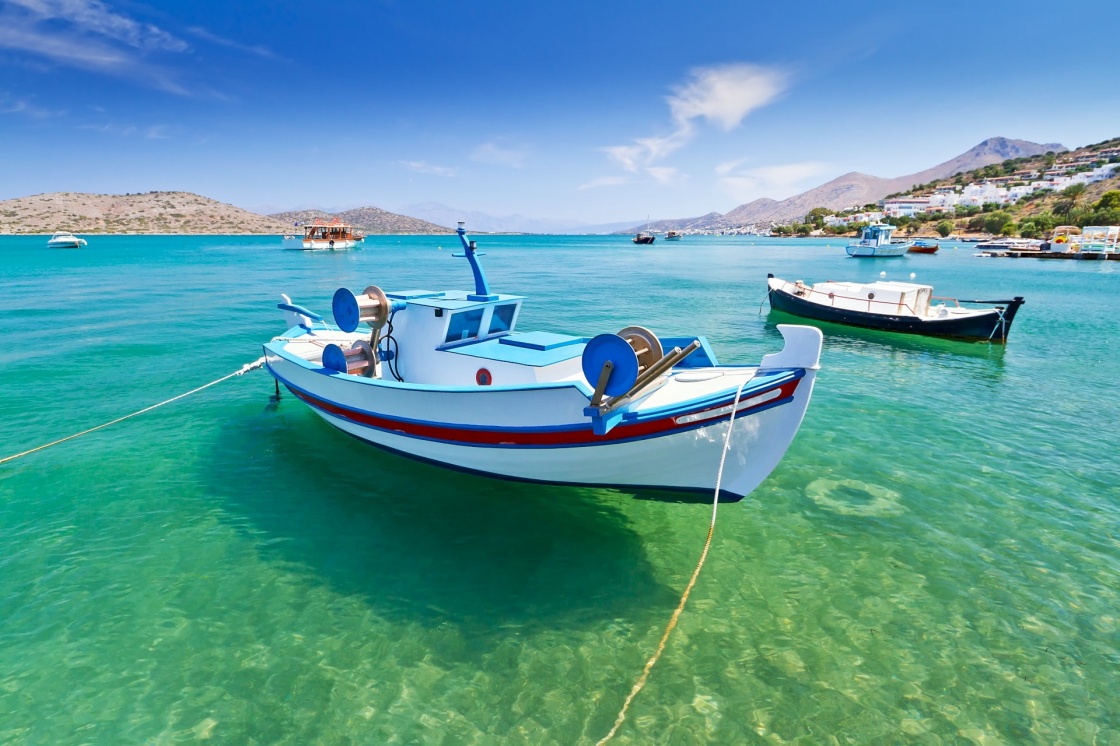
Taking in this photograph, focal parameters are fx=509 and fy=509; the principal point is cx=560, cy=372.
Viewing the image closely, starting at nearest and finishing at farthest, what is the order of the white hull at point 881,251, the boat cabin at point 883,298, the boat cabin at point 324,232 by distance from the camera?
the boat cabin at point 883,298
the white hull at point 881,251
the boat cabin at point 324,232

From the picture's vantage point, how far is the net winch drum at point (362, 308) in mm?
9312

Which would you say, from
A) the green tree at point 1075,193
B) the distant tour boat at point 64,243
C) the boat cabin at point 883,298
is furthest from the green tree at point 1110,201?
the distant tour boat at point 64,243

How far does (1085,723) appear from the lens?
4.89m

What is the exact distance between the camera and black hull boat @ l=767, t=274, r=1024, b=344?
2134 centimetres

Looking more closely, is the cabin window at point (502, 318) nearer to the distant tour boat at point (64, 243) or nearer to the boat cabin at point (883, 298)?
the boat cabin at point (883, 298)

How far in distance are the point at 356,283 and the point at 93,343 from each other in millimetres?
25676

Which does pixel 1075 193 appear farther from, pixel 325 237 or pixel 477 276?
pixel 477 276

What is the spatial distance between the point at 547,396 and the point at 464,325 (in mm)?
3424

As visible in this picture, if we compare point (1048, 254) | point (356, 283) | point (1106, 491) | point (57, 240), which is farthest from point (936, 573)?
point (57, 240)

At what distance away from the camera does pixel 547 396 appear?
22.5 feet

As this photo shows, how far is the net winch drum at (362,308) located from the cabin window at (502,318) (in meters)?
1.89

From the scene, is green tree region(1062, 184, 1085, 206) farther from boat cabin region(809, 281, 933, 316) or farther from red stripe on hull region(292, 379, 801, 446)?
red stripe on hull region(292, 379, 801, 446)

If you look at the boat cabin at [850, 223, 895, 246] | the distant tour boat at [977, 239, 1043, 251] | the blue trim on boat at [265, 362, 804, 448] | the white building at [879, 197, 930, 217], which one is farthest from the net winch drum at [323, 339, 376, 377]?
the white building at [879, 197, 930, 217]

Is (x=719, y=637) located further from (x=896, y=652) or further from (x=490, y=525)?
(x=490, y=525)
